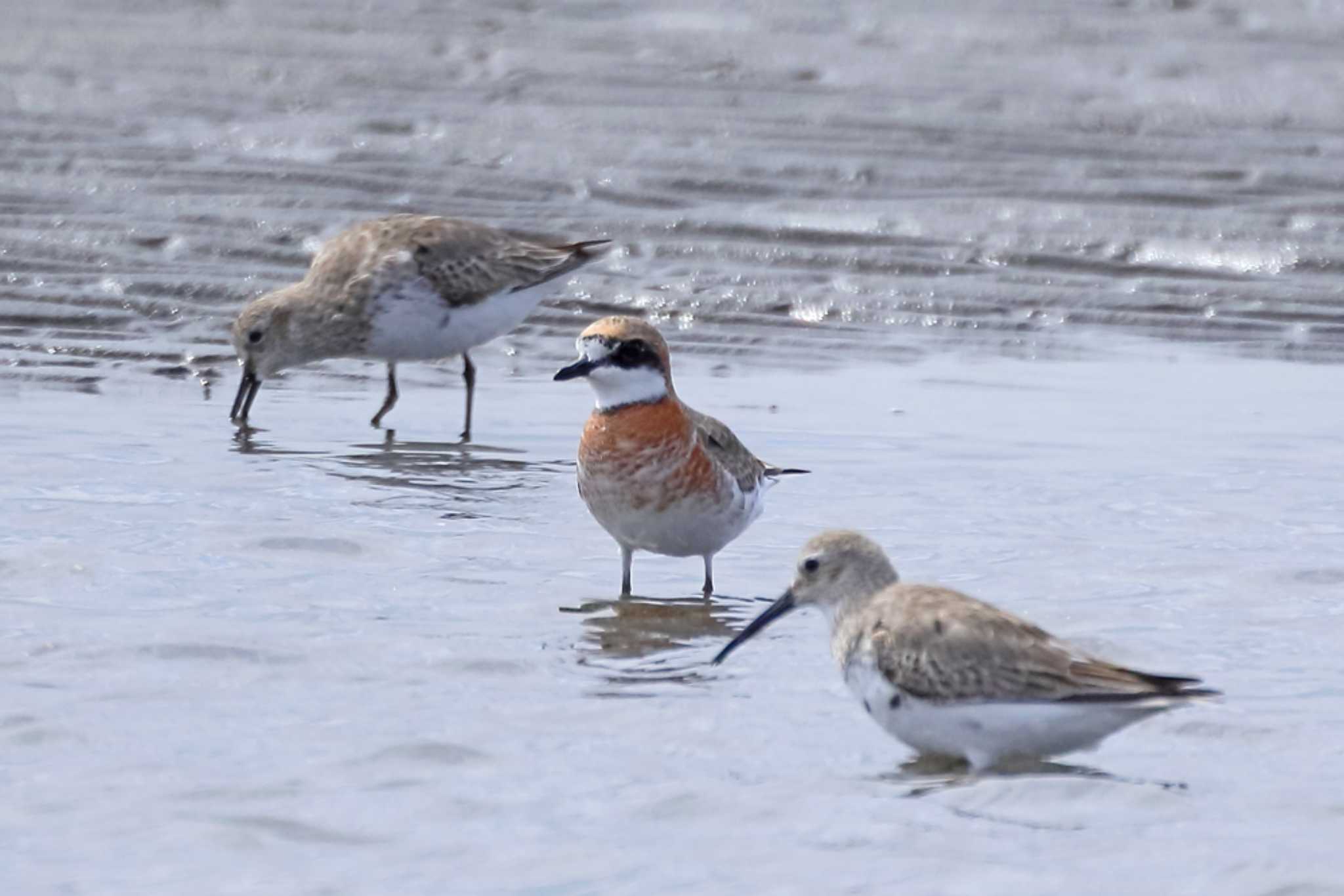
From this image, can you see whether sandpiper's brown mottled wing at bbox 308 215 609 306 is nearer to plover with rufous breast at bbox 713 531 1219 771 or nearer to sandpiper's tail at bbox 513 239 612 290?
sandpiper's tail at bbox 513 239 612 290

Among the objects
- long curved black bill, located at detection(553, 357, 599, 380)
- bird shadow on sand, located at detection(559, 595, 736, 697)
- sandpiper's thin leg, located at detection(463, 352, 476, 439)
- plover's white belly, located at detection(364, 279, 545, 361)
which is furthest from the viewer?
plover's white belly, located at detection(364, 279, 545, 361)

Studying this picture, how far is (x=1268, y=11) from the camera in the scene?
17.4 metres

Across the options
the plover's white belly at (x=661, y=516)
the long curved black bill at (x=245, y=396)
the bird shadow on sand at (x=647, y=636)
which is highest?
the long curved black bill at (x=245, y=396)

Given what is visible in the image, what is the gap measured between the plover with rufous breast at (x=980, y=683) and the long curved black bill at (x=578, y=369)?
1795 mm

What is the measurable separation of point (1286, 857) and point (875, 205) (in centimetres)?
903

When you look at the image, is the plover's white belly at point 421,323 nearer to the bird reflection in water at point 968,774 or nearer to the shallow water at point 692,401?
the shallow water at point 692,401

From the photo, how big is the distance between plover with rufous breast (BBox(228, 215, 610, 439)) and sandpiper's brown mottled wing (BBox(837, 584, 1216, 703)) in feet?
17.6

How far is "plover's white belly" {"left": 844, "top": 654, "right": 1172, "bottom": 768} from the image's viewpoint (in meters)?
6.53

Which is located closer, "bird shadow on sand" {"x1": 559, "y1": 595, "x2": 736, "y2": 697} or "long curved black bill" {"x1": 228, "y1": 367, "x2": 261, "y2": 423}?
"bird shadow on sand" {"x1": 559, "y1": 595, "x2": 736, "y2": 697}

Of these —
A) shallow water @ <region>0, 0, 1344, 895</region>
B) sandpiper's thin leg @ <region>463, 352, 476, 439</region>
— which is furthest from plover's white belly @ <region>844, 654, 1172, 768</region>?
sandpiper's thin leg @ <region>463, 352, 476, 439</region>

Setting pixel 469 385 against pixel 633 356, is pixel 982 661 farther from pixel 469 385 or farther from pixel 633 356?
pixel 469 385

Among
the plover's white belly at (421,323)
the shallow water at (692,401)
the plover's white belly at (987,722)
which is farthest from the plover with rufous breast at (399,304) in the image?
the plover's white belly at (987,722)

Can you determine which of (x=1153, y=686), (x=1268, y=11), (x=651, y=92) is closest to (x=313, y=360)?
(x=651, y=92)

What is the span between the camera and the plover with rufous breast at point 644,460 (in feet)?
28.3
